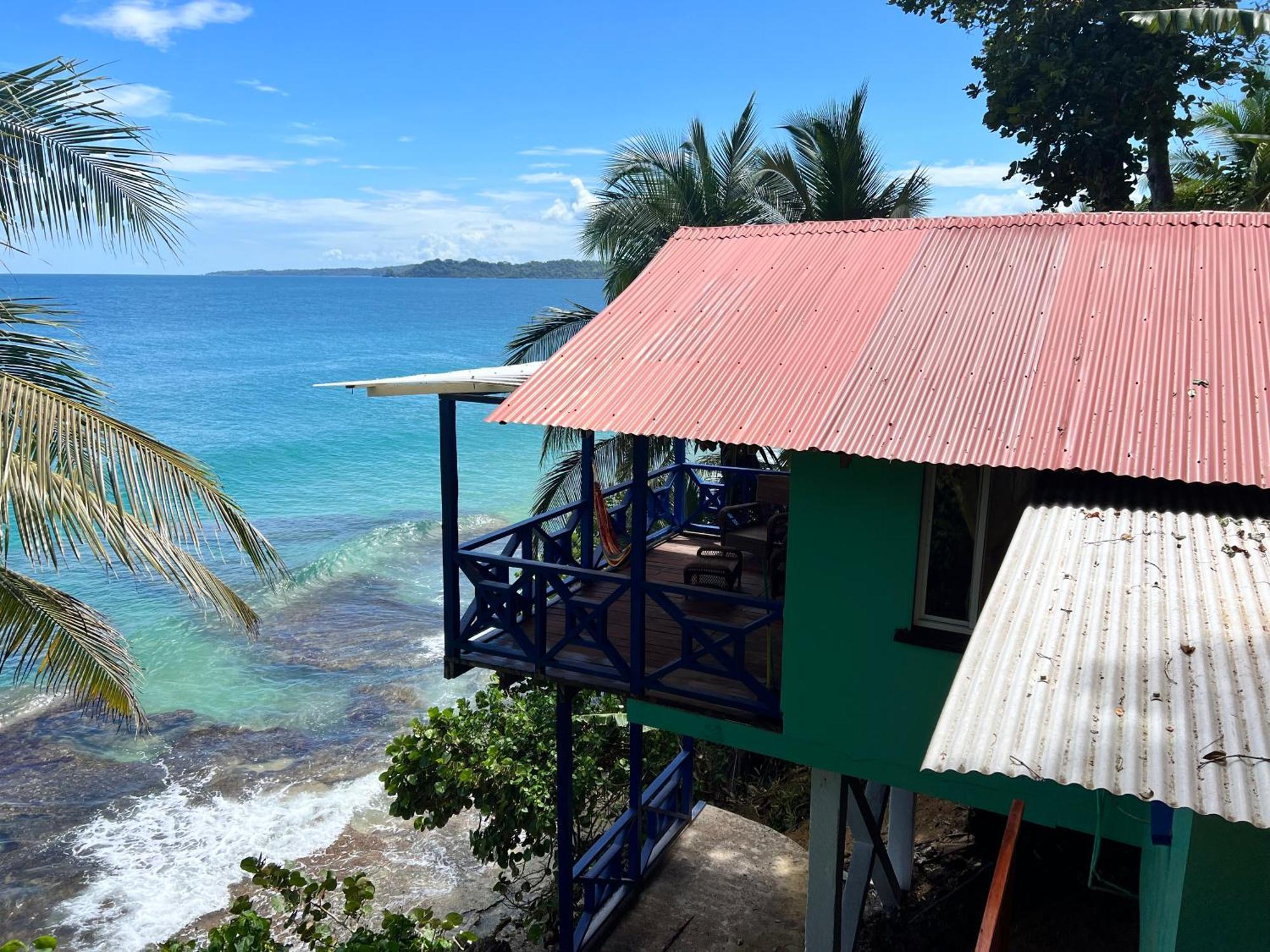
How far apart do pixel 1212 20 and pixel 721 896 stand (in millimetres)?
13311

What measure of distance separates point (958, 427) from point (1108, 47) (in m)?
14.3

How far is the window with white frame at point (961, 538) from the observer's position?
20.5 ft

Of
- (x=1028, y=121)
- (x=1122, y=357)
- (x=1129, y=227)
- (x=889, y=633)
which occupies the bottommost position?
(x=889, y=633)

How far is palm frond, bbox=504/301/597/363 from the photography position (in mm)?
16984

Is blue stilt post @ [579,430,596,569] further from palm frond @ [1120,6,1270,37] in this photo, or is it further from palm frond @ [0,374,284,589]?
palm frond @ [1120,6,1270,37]

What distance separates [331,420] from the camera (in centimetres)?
6178

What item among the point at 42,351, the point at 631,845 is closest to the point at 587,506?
the point at 631,845

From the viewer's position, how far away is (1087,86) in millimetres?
16672

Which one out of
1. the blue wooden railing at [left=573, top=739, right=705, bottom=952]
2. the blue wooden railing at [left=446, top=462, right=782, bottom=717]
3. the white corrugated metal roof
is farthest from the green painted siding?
the blue wooden railing at [left=573, top=739, right=705, bottom=952]

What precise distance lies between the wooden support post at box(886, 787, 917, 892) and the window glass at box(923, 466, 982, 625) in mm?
5394

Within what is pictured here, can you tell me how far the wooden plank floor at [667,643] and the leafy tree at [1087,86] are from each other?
39.7 feet

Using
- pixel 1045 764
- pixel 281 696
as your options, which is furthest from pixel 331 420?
pixel 1045 764

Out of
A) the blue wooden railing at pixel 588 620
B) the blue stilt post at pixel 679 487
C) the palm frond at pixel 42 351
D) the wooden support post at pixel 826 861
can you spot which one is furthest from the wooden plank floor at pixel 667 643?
the palm frond at pixel 42 351

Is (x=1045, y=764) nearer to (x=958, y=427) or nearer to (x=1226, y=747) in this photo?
(x=1226, y=747)
